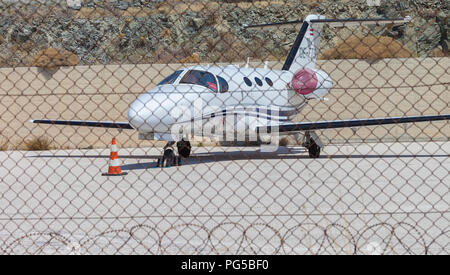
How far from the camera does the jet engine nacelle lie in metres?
19.3

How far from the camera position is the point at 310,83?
19.4m

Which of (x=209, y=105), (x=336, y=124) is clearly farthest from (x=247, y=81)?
(x=336, y=124)

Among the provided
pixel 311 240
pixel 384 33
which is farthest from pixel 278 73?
pixel 384 33

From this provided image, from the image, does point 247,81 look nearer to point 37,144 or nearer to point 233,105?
point 233,105

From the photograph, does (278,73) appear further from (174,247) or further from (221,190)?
(174,247)

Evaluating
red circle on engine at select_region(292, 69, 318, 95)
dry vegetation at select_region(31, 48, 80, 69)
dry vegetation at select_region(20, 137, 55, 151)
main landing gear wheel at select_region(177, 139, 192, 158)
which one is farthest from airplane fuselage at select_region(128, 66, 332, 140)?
dry vegetation at select_region(31, 48, 80, 69)

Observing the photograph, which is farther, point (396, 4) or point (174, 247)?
point (396, 4)

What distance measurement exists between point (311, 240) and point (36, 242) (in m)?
2.69

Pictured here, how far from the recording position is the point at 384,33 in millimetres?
45938

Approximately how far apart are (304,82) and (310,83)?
457 millimetres

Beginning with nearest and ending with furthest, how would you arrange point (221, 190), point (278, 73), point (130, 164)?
1. point (221, 190)
2. point (130, 164)
3. point (278, 73)

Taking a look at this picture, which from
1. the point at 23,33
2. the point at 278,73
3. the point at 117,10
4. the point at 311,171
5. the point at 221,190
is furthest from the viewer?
A: the point at 117,10

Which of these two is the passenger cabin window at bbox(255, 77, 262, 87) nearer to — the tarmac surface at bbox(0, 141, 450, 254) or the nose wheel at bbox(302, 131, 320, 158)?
the nose wheel at bbox(302, 131, 320, 158)

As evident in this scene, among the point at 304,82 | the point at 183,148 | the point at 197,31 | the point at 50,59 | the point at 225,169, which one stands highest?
the point at 197,31
